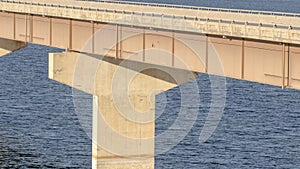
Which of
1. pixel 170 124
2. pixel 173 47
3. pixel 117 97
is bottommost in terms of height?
pixel 170 124

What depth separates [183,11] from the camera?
64.2 m

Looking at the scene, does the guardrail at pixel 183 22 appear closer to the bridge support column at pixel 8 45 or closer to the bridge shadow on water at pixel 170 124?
the bridge support column at pixel 8 45

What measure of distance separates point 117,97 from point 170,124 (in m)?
19.3

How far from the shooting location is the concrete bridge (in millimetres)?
50031

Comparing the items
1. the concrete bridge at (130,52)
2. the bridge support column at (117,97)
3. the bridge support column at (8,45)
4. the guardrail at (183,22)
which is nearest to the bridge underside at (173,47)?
the concrete bridge at (130,52)

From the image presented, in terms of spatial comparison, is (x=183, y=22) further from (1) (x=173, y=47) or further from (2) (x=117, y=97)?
(2) (x=117, y=97)

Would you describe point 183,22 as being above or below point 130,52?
above

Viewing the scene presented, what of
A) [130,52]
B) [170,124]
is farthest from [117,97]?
[170,124]

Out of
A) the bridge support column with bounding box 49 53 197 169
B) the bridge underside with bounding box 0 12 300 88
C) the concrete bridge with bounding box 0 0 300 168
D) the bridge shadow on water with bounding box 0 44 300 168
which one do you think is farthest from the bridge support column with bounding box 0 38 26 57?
the bridge support column with bounding box 49 53 197 169

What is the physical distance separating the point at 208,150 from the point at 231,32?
29.9 meters

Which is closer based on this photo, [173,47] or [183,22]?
[183,22]

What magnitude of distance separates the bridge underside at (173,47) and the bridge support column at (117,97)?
1.96 meters

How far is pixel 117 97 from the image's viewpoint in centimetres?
6581

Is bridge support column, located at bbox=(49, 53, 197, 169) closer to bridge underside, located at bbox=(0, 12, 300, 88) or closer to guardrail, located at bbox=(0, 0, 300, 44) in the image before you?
bridge underside, located at bbox=(0, 12, 300, 88)
